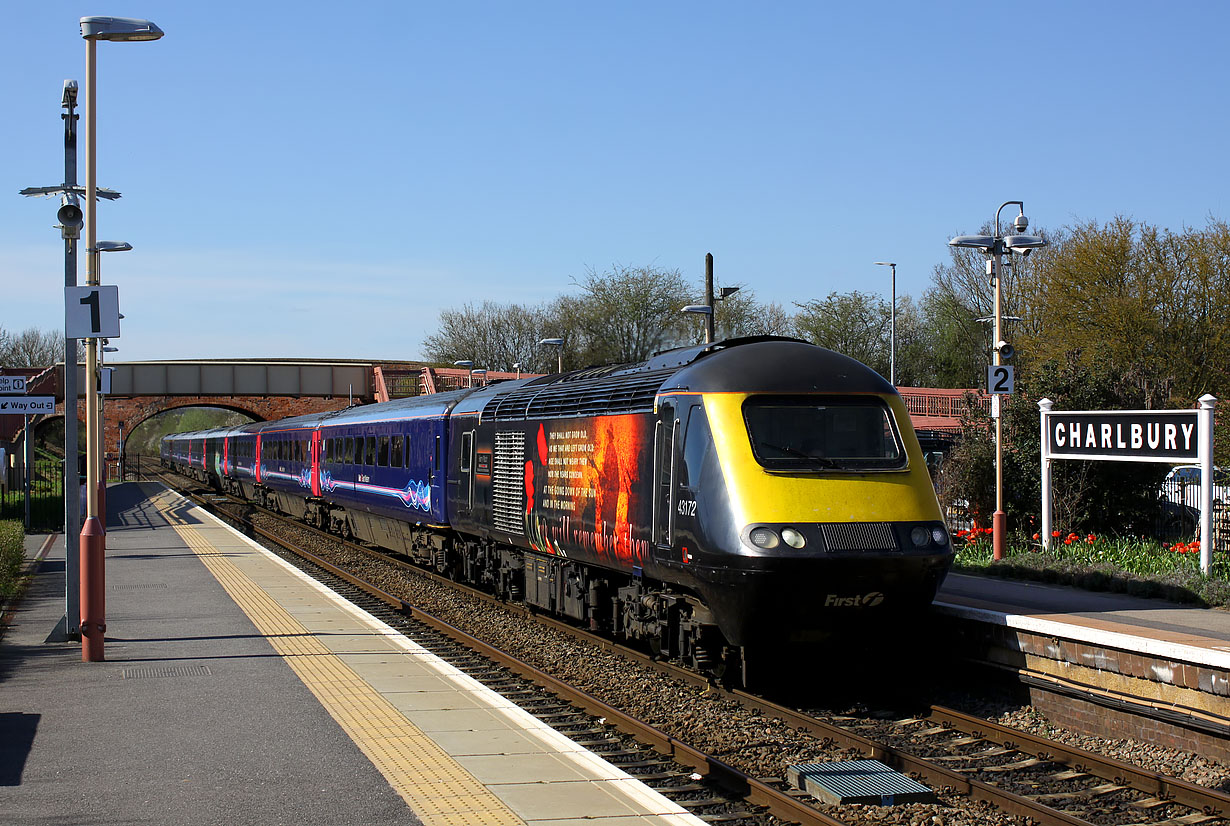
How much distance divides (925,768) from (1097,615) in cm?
449

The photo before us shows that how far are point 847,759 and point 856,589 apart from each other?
4.85 ft

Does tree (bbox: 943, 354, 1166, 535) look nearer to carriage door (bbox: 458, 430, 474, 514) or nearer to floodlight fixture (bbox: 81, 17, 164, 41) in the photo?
carriage door (bbox: 458, 430, 474, 514)

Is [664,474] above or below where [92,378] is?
below

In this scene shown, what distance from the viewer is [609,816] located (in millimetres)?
6488

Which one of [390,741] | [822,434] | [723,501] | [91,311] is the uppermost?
[91,311]

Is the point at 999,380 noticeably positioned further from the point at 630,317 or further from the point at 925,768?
the point at 630,317

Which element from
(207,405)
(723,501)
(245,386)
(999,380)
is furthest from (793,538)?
(207,405)

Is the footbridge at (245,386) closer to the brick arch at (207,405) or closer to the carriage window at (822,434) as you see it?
the brick arch at (207,405)

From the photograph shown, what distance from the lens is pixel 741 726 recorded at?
930 cm

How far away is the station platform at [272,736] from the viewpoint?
657cm

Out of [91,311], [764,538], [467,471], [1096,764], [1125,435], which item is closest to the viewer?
[1096,764]

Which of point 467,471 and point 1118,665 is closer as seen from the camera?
point 1118,665

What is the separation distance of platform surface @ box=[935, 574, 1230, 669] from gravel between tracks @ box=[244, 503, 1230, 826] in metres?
0.75

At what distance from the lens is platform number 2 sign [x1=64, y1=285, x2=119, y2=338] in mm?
11539
